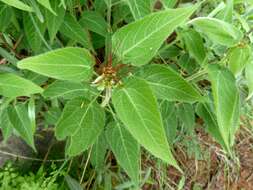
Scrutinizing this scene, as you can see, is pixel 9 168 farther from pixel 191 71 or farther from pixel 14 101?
pixel 191 71

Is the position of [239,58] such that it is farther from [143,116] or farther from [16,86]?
[16,86]

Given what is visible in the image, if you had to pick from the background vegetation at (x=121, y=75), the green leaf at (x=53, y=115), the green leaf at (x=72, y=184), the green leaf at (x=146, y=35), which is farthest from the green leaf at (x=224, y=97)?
the green leaf at (x=72, y=184)

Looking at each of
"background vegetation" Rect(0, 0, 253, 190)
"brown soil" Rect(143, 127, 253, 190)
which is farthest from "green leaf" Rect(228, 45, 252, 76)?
"brown soil" Rect(143, 127, 253, 190)

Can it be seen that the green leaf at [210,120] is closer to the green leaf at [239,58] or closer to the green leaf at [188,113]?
the green leaf at [188,113]

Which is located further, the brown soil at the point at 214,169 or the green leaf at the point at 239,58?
the brown soil at the point at 214,169

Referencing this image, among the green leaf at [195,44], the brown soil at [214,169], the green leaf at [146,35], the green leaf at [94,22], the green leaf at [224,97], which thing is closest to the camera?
the green leaf at [146,35]

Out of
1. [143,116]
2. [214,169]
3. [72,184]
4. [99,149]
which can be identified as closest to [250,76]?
[143,116]
